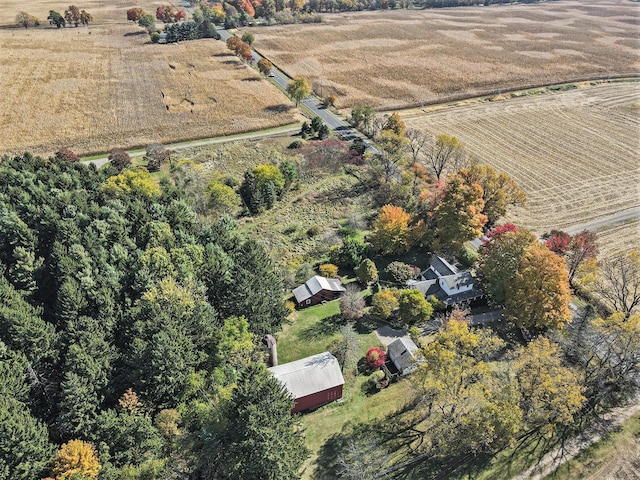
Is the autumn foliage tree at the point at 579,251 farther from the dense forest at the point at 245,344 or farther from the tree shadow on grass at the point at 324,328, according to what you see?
the tree shadow on grass at the point at 324,328

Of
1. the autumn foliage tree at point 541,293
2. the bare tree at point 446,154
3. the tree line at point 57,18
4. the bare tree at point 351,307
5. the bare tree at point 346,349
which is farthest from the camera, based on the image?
the tree line at point 57,18

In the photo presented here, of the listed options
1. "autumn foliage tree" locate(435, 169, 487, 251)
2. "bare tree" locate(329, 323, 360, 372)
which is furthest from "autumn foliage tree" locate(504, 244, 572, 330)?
"bare tree" locate(329, 323, 360, 372)

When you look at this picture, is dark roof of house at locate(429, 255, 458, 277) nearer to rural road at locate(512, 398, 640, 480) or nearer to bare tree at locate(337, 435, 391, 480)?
rural road at locate(512, 398, 640, 480)

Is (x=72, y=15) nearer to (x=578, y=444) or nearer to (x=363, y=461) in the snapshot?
(x=363, y=461)

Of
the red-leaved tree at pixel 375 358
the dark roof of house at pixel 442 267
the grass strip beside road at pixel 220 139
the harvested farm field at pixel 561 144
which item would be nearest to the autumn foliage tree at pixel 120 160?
the grass strip beside road at pixel 220 139

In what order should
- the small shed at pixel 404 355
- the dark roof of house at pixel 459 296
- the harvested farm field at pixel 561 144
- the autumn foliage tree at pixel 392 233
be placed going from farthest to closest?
the harvested farm field at pixel 561 144 → the autumn foliage tree at pixel 392 233 → the dark roof of house at pixel 459 296 → the small shed at pixel 404 355

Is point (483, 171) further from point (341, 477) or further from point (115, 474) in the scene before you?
point (115, 474)

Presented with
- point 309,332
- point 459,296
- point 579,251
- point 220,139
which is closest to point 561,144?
point 579,251
